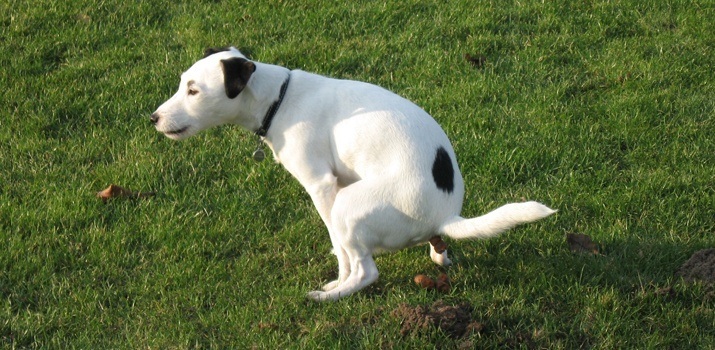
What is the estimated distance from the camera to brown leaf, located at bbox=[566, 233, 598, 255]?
5.86m

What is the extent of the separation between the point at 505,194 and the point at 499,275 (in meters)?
1.11

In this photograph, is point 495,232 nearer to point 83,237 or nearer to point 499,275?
point 499,275

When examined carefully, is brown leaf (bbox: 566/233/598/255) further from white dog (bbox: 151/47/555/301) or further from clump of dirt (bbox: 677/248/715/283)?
white dog (bbox: 151/47/555/301)

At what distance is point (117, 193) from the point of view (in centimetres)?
655

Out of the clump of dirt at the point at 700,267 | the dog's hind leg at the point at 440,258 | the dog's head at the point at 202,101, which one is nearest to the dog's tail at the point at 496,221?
the dog's hind leg at the point at 440,258

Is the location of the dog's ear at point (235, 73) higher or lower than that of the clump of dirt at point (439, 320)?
higher

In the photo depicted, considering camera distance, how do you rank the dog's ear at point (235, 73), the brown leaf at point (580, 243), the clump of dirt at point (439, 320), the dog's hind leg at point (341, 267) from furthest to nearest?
the brown leaf at point (580, 243)
the dog's hind leg at point (341, 267)
the dog's ear at point (235, 73)
the clump of dirt at point (439, 320)

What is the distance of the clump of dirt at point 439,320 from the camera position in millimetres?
4883

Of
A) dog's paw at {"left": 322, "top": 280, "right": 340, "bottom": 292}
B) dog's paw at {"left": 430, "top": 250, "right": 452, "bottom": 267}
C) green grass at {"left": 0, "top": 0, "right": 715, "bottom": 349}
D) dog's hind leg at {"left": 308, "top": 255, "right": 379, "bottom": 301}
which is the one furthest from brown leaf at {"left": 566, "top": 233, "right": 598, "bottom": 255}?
dog's paw at {"left": 322, "top": 280, "right": 340, "bottom": 292}

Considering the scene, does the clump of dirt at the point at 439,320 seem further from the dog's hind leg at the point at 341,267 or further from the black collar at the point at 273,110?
the black collar at the point at 273,110

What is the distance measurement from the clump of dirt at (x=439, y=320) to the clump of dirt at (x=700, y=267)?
53.9 inches

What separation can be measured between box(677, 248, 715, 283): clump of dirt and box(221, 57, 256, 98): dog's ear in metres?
A: 2.70

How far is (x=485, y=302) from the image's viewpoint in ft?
17.4

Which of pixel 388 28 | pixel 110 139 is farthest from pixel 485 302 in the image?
pixel 388 28
